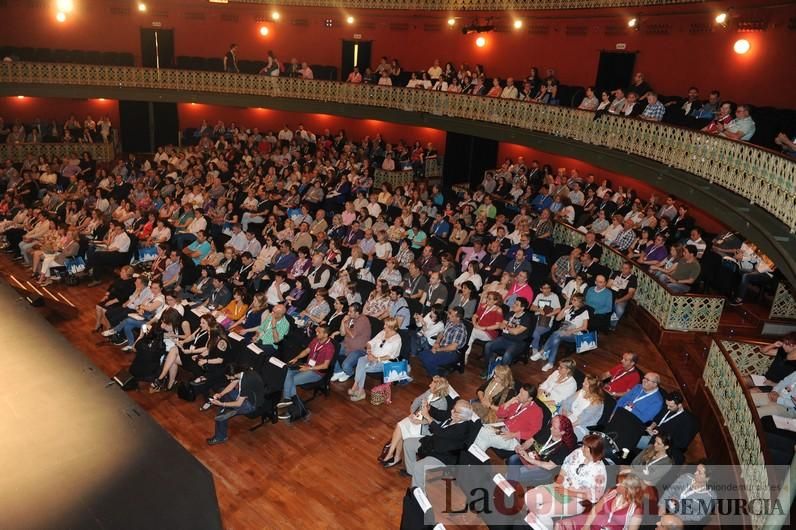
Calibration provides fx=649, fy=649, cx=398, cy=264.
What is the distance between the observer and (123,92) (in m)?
19.8

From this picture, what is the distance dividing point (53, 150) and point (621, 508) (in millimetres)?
19670

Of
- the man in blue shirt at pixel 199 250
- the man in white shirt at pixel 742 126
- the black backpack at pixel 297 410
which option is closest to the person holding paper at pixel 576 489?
the black backpack at pixel 297 410

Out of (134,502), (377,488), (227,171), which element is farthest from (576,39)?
(134,502)

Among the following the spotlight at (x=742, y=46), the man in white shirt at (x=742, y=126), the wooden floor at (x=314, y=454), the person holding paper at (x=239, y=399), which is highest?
the spotlight at (x=742, y=46)

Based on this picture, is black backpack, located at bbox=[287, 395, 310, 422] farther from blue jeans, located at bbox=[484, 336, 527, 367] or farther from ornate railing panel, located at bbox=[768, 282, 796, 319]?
ornate railing panel, located at bbox=[768, 282, 796, 319]

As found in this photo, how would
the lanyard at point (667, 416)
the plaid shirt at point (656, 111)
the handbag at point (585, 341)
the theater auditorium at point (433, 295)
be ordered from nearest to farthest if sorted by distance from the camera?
the theater auditorium at point (433, 295) < the lanyard at point (667, 416) < the handbag at point (585, 341) < the plaid shirt at point (656, 111)

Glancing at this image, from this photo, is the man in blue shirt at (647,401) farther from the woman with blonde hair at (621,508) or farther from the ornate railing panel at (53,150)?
the ornate railing panel at (53,150)

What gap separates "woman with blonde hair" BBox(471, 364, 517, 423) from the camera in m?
7.17

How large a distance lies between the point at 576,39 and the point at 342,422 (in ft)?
Answer: 43.1

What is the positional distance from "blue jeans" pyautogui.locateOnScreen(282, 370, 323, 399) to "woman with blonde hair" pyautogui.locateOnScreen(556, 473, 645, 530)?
3777mm

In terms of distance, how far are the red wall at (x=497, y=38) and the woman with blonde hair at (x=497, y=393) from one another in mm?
8738

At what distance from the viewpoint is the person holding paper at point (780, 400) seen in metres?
6.91

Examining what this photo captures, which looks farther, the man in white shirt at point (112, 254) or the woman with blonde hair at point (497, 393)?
the man in white shirt at point (112, 254)

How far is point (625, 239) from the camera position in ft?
38.2
